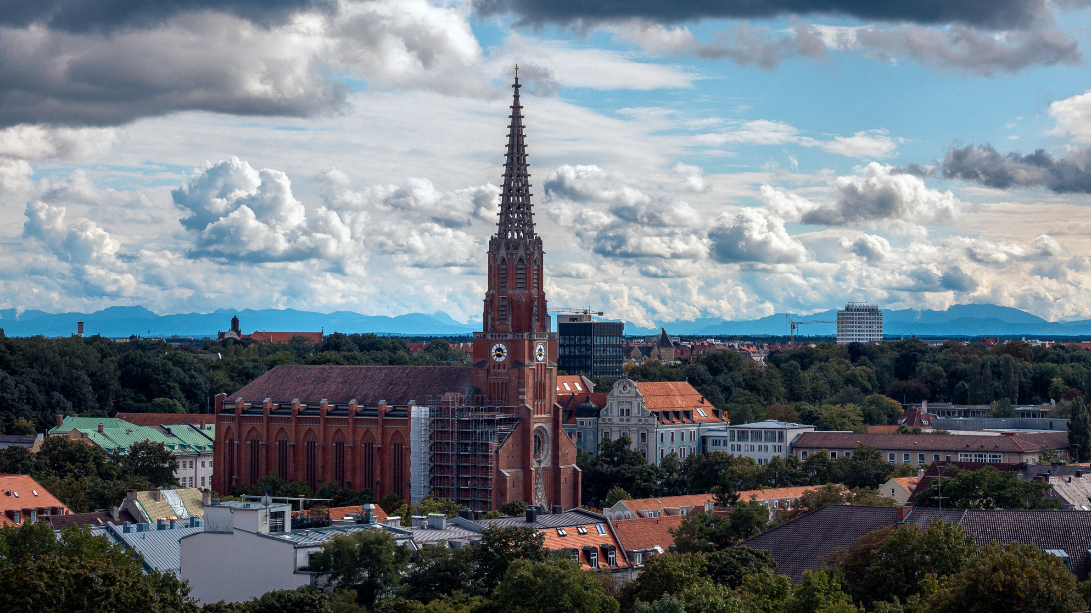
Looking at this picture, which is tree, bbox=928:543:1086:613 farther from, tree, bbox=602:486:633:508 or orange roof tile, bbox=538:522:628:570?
tree, bbox=602:486:633:508

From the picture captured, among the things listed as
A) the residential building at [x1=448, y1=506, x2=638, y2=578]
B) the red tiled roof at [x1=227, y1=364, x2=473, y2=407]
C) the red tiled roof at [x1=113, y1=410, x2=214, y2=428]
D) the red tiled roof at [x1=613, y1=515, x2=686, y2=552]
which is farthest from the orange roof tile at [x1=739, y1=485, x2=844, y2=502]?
the red tiled roof at [x1=113, y1=410, x2=214, y2=428]

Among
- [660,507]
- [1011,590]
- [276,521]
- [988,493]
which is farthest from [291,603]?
[660,507]

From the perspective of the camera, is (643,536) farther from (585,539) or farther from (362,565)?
(362,565)

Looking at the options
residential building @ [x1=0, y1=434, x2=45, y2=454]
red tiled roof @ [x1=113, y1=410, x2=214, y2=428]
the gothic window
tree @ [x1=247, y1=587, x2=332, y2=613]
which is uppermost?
red tiled roof @ [x1=113, y1=410, x2=214, y2=428]

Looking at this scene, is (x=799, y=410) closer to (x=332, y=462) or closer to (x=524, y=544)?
(x=332, y=462)

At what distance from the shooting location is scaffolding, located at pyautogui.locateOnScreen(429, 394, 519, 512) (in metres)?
128

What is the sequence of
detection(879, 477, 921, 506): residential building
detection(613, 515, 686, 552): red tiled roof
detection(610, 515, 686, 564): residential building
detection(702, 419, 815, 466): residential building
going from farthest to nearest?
detection(702, 419, 815, 466): residential building < detection(879, 477, 921, 506): residential building < detection(613, 515, 686, 552): red tiled roof < detection(610, 515, 686, 564): residential building

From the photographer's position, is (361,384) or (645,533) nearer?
(645,533)

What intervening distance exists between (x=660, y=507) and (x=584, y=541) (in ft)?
93.7

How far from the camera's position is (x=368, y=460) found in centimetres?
13388

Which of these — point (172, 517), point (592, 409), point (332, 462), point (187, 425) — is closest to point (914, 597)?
point (172, 517)

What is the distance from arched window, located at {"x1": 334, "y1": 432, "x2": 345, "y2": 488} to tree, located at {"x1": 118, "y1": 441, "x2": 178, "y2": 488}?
1458cm

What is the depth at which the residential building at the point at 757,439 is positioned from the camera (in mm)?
172125

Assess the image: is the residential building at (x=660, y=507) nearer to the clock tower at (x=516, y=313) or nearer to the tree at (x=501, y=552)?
the clock tower at (x=516, y=313)
